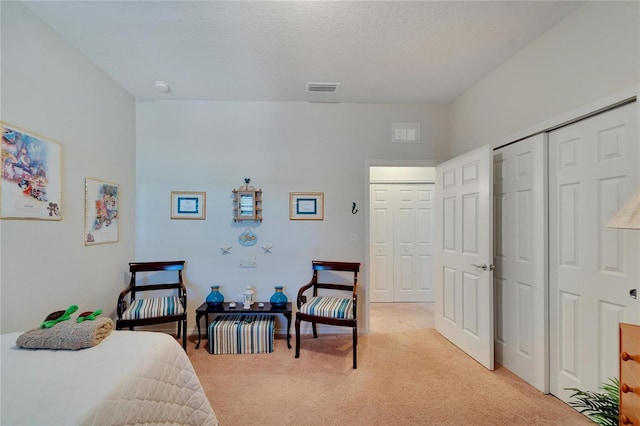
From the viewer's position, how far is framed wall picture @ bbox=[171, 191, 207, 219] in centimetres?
309

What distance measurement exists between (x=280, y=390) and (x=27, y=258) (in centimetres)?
199

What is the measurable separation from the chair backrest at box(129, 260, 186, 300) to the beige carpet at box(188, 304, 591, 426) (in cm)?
66

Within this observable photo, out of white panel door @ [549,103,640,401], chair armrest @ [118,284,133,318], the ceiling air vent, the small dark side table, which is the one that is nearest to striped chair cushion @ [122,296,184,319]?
chair armrest @ [118,284,133,318]

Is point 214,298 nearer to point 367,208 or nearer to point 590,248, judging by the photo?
point 367,208

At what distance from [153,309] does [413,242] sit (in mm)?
3676

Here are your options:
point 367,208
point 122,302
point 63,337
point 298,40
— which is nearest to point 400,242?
point 367,208

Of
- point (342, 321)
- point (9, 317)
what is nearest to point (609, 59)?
point (342, 321)

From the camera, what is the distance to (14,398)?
929mm

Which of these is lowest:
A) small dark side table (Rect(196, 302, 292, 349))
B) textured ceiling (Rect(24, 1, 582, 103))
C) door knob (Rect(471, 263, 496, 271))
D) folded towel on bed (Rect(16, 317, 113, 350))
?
small dark side table (Rect(196, 302, 292, 349))

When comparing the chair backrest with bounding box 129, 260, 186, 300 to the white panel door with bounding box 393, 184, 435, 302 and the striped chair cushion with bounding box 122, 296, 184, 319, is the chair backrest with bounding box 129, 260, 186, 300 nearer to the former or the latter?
the striped chair cushion with bounding box 122, 296, 184, 319

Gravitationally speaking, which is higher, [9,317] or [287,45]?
[287,45]

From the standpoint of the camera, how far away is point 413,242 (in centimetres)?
439

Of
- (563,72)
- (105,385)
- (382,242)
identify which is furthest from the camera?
(382,242)

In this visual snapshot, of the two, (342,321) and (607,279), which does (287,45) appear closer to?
(342,321)
